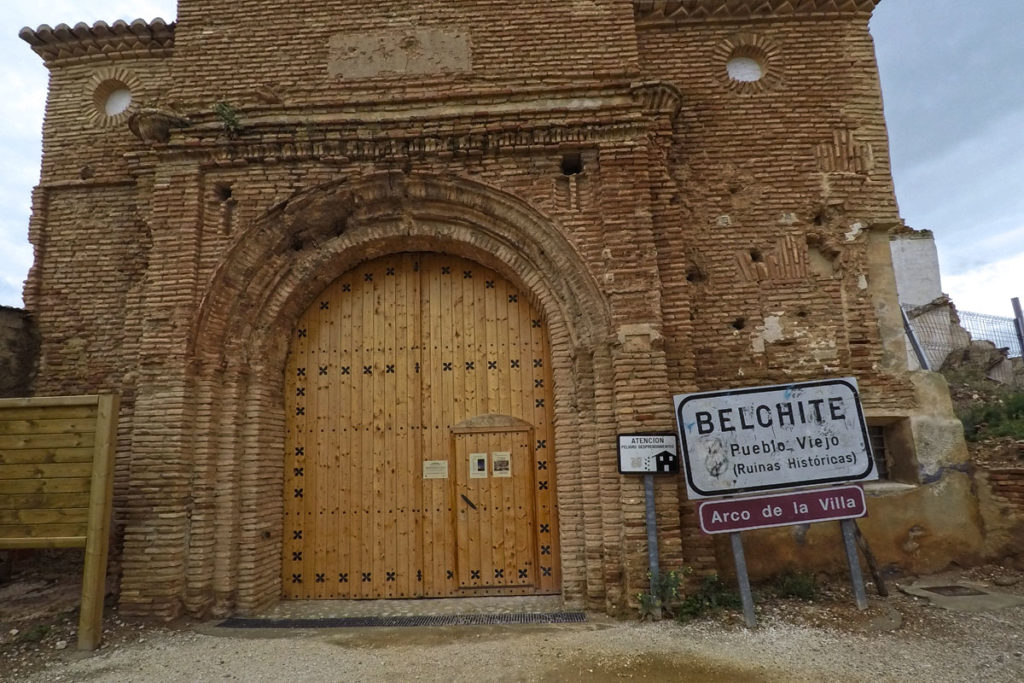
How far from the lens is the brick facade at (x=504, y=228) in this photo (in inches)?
206

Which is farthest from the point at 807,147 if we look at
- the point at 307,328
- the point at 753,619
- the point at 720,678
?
the point at 307,328

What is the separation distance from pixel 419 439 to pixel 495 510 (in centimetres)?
107

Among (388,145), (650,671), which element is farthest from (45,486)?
(650,671)

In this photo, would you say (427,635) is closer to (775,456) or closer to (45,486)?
(775,456)

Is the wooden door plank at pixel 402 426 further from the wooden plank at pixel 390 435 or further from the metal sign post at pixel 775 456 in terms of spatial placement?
the metal sign post at pixel 775 456

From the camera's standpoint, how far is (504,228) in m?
5.77

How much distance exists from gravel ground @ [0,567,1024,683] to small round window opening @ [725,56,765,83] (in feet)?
17.9

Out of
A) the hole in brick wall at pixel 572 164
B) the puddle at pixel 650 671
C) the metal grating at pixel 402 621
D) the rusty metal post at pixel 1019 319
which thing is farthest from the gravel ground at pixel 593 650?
the rusty metal post at pixel 1019 319

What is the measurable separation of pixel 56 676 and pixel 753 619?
516 centimetres

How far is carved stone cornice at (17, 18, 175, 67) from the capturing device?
22.4 feet

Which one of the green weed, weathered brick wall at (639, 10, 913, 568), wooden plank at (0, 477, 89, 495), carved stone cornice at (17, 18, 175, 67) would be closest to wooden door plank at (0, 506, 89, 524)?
wooden plank at (0, 477, 89, 495)

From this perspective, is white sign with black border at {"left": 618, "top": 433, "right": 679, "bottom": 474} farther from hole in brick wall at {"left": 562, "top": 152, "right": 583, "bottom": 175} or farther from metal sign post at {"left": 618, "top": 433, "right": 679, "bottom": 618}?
hole in brick wall at {"left": 562, "top": 152, "right": 583, "bottom": 175}

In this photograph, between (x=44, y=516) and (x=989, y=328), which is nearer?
(x=44, y=516)

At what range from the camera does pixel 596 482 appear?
5168 millimetres
